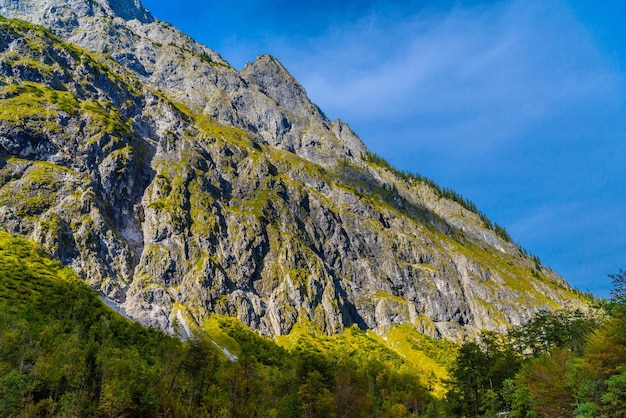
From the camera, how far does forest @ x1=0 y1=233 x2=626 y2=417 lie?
5169 cm

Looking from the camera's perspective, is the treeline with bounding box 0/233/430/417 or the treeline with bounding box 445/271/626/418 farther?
the treeline with bounding box 0/233/430/417

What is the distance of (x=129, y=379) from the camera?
67.2 m

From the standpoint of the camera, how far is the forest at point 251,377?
5169cm

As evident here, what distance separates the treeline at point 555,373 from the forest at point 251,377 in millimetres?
201

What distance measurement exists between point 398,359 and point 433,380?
21920mm

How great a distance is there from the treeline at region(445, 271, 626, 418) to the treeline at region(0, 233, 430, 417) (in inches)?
987

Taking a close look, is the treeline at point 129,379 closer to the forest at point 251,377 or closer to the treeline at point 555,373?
the forest at point 251,377

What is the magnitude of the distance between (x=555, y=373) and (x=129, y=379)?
65.0m

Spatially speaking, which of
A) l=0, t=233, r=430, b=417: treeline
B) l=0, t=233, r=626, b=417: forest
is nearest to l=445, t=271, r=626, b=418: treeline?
l=0, t=233, r=626, b=417: forest

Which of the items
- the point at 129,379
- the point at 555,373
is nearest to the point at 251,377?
the point at 129,379

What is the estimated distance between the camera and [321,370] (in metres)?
92.8

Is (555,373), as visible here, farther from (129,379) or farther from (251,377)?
(129,379)

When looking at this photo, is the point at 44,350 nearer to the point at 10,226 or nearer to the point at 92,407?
the point at 92,407

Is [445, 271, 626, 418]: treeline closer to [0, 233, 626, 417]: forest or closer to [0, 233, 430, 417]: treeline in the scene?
[0, 233, 626, 417]: forest
